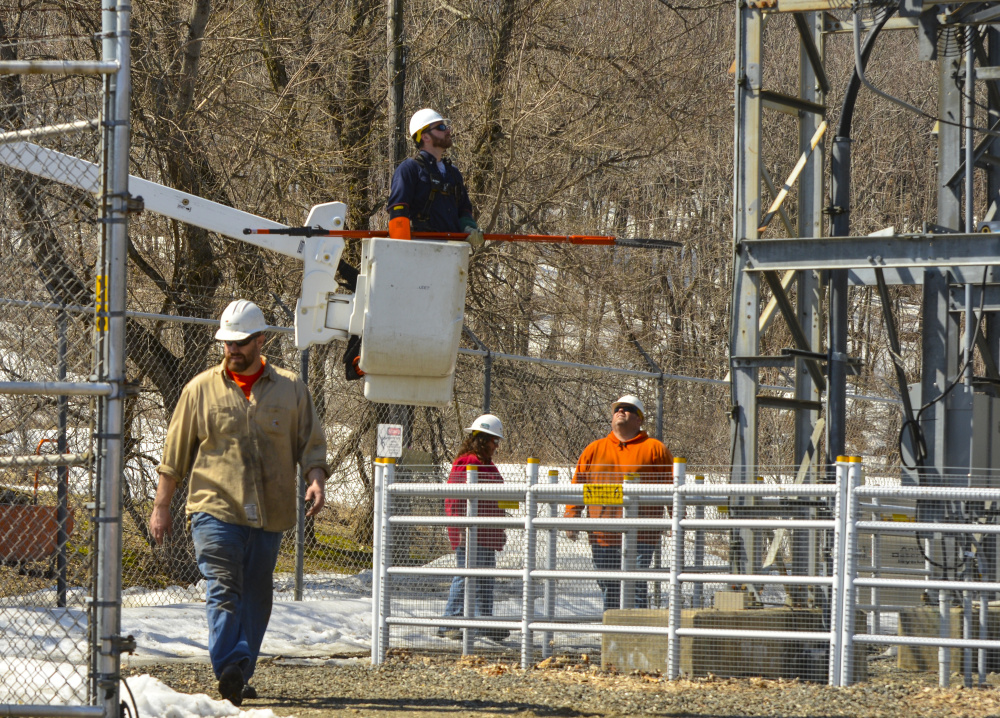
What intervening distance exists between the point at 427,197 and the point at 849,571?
3.47 m

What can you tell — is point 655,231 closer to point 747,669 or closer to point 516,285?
point 516,285

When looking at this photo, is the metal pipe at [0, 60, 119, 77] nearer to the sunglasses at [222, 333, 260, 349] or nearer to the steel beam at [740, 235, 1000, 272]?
the sunglasses at [222, 333, 260, 349]

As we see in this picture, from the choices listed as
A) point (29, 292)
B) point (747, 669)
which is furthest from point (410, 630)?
point (29, 292)

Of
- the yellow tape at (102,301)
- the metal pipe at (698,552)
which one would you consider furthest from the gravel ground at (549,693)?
the yellow tape at (102,301)

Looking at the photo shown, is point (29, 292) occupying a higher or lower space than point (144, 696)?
higher

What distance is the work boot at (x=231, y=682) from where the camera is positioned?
21.0 feet

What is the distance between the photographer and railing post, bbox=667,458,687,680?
802 centimetres

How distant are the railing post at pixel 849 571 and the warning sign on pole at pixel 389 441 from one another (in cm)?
369

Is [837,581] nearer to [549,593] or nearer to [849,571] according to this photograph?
[849,571]

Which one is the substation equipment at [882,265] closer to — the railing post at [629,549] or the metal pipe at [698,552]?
the metal pipe at [698,552]

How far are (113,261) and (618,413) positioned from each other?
552cm

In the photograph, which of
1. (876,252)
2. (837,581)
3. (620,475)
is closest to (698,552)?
(620,475)

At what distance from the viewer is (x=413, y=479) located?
9.73 m

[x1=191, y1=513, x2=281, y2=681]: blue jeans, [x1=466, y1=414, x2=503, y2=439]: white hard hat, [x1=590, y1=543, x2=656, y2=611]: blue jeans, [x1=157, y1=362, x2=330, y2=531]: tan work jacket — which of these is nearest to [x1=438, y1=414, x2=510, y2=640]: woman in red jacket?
[x1=466, y1=414, x2=503, y2=439]: white hard hat
